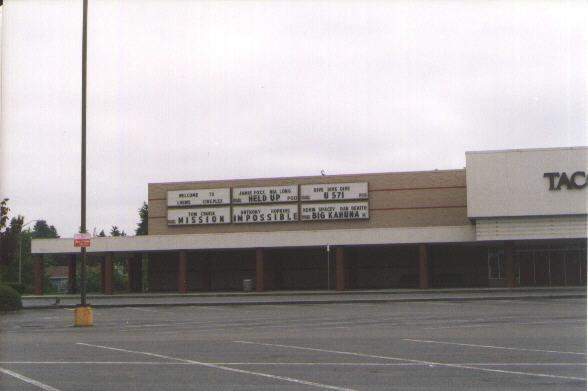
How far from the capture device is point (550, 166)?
42.7 meters

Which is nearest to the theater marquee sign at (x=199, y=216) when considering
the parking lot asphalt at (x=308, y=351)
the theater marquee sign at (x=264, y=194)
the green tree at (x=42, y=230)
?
the theater marquee sign at (x=264, y=194)

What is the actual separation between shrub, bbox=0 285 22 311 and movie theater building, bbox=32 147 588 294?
15924mm

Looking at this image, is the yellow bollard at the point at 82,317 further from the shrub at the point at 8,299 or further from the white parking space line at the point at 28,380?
the white parking space line at the point at 28,380

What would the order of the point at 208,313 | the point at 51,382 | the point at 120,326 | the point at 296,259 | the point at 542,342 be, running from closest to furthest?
the point at 51,382 < the point at 542,342 < the point at 120,326 < the point at 208,313 < the point at 296,259

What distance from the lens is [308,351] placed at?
15.1 metres

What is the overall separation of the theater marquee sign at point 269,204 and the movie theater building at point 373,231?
0.20ft

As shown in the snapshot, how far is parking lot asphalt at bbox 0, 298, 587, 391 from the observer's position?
11281 mm

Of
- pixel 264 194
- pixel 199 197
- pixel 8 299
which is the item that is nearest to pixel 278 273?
pixel 264 194

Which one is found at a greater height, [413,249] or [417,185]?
[417,185]

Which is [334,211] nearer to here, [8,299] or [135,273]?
[135,273]

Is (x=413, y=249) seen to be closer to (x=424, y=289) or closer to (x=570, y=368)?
(x=424, y=289)

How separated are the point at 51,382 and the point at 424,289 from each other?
34.3m

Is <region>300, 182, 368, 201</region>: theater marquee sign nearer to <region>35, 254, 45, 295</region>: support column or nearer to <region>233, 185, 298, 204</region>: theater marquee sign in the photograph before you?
<region>233, 185, 298, 204</region>: theater marquee sign

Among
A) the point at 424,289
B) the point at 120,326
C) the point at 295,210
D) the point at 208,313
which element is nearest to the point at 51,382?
the point at 120,326
